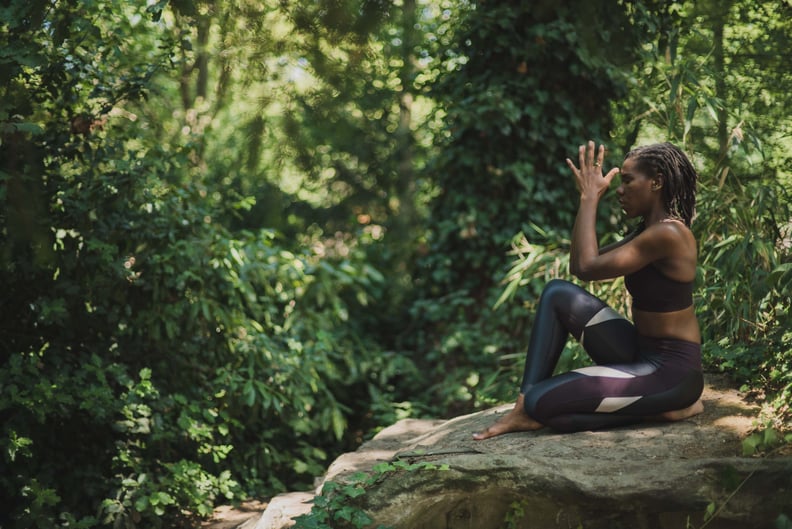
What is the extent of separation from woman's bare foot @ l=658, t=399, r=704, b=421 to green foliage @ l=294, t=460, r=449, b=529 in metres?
0.92

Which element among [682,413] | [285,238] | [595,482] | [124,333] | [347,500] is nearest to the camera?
[595,482]

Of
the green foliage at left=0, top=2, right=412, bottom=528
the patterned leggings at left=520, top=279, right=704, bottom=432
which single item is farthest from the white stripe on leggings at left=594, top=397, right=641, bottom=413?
the green foliage at left=0, top=2, right=412, bottom=528

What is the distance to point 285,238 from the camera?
4582 mm

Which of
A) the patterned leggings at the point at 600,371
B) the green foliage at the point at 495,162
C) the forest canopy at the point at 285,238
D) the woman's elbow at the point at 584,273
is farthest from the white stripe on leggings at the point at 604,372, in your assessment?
the green foliage at the point at 495,162

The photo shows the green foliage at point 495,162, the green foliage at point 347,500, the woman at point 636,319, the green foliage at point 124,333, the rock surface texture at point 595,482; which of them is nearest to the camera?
the rock surface texture at point 595,482

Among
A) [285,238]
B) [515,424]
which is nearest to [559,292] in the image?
[515,424]

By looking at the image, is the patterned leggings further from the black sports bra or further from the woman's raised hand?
the woman's raised hand

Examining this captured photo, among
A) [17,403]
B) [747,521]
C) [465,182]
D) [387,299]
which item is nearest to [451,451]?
[747,521]

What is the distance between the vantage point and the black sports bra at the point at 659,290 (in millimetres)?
2867

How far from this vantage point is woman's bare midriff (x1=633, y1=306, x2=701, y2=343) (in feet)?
9.48

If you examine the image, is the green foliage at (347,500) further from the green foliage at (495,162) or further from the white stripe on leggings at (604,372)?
the green foliage at (495,162)

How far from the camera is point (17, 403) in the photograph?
11.6ft

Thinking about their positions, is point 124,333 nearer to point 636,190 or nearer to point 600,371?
point 600,371

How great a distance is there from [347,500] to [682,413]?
1.35m
